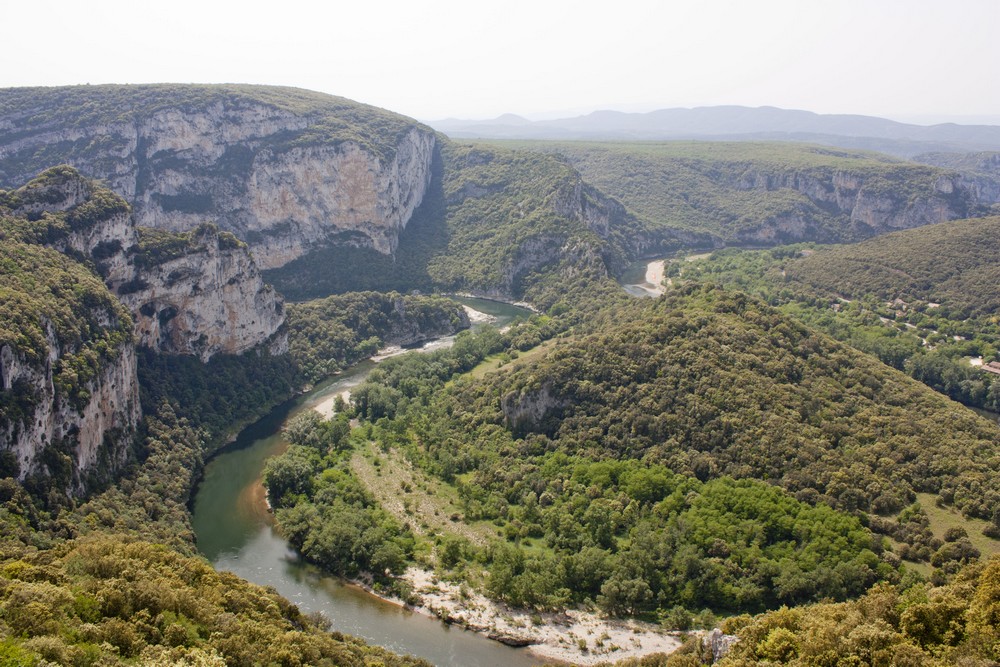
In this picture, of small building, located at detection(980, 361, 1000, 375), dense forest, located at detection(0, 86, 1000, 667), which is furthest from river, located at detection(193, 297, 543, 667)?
small building, located at detection(980, 361, 1000, 375)

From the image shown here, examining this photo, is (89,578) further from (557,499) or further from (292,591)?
(557,499)

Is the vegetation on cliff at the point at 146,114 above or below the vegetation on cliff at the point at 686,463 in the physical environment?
above

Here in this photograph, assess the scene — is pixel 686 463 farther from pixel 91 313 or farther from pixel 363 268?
pixel 363 268

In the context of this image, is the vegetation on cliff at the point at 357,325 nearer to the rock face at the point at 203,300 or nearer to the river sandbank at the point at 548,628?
the rock face at the point at 203,300

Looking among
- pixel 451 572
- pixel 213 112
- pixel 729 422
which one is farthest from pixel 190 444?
pixel 213 112

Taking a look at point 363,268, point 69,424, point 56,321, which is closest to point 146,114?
point 363,268

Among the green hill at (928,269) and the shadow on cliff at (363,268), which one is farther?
the shadow on cliff at (363,268)

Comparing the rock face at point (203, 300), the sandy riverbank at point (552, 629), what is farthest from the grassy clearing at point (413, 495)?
the rock face at point (203, 300)

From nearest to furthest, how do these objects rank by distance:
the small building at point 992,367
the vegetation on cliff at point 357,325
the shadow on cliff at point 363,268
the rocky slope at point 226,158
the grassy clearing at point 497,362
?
the grassy clearing at point 497,362 → the small building at point 992,367 → the vegetation on cliff at point 357,325 → the rocky slope at point 226,158 → the shadow on cliff at point 363,268

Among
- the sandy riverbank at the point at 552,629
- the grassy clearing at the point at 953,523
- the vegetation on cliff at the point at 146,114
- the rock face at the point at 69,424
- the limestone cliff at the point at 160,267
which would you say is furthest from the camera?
the vegetation on cliff at the point at 146,114
